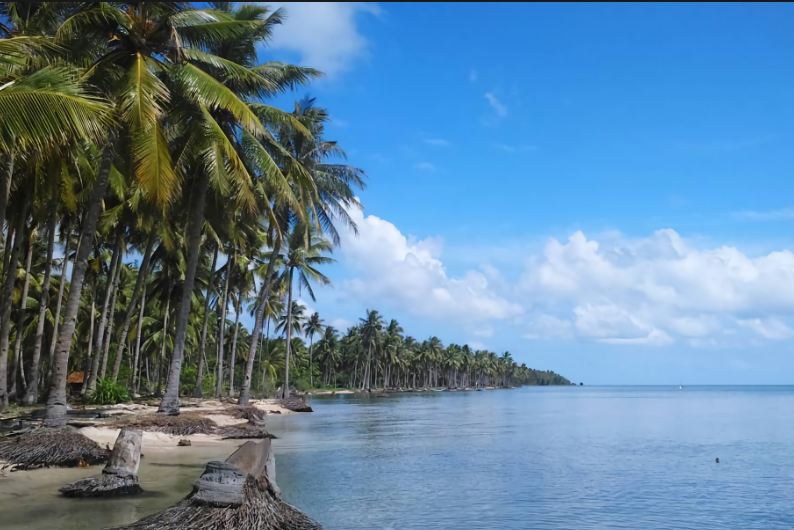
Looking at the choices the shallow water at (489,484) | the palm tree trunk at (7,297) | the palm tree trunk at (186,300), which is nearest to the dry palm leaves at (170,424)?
the palm tree trunk at (186,300)

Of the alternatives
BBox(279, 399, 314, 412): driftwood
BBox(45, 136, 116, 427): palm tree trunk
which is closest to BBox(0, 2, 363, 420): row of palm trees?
BBox(45, 136, 116, 427): palm tree trunk

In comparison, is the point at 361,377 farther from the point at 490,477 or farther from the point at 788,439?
the point at 490,477

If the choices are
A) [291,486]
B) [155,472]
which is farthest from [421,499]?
[155,472]

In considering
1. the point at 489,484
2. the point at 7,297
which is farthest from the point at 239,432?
the point at 489,484

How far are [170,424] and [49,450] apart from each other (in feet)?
19.9

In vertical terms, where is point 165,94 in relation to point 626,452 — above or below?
above

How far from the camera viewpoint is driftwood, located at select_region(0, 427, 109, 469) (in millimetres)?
10969

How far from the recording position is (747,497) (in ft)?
43.3

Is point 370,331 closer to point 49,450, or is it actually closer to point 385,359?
point 385,359

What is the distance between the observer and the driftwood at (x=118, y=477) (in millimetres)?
9609

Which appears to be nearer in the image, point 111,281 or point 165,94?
point 165,94

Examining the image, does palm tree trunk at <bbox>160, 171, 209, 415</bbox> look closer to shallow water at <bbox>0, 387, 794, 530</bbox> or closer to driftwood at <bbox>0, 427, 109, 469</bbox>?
shallow water at <bbox>0, 387, 794, 530</bbox>

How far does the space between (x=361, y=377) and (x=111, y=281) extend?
3374 inches

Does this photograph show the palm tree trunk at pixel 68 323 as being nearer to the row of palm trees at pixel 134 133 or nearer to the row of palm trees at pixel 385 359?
the row of palm trees at pixel 134 133
